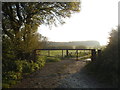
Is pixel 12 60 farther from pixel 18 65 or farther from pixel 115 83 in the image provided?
pixel 115 83

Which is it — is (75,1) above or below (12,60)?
above

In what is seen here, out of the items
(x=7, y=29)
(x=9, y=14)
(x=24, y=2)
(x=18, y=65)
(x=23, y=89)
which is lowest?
(x=23, y=89)

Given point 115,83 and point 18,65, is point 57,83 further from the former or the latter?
point 18,65

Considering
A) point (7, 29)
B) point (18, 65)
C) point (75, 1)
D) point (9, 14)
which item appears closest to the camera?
point (18, 65)

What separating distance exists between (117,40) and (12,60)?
642 cm

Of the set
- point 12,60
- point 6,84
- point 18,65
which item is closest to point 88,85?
point 6,84

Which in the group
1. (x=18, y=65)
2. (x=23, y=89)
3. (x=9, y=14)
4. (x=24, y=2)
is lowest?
(x=23, y=89)

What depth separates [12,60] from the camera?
9.84 metres

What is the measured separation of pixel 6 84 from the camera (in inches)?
272

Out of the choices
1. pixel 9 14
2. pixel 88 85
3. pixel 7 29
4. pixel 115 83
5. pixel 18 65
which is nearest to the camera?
pixel 115 83

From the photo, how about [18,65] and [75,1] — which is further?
[75,1]

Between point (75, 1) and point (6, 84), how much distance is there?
409 inches

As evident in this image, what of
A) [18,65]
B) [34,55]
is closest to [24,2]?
[34,55]

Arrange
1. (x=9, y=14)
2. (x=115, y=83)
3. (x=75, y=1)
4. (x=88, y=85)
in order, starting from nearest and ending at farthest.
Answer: (x=115, y=83)
(x=88, y=85)
(x=9, y=14)
(x=75, y=1)
